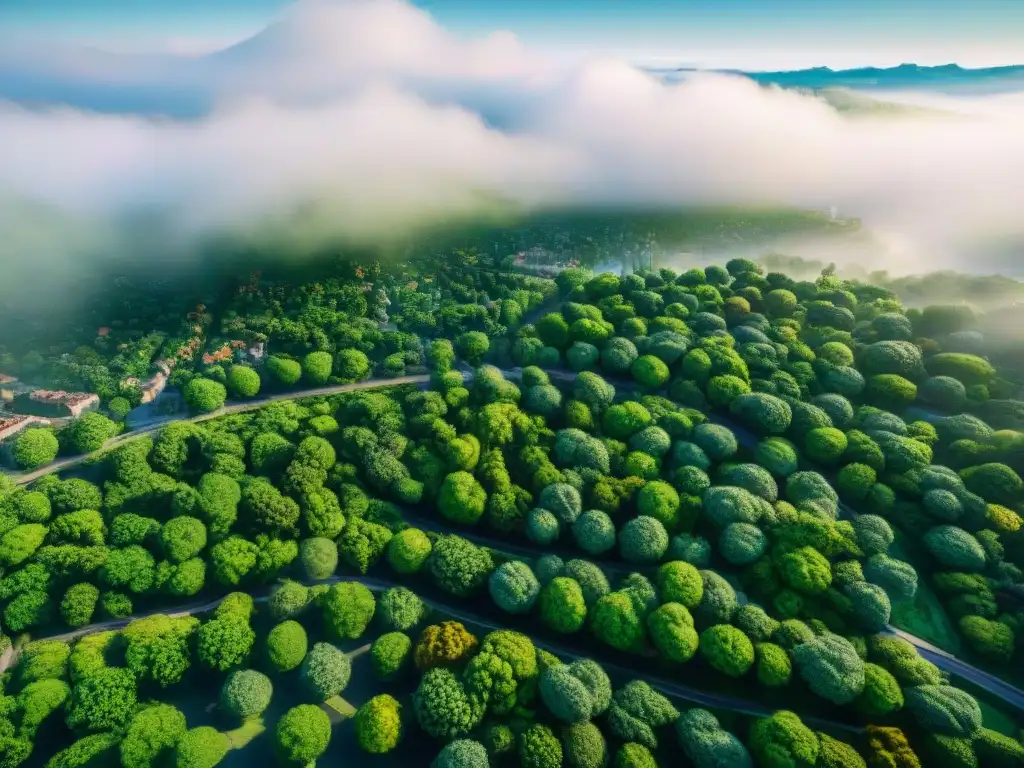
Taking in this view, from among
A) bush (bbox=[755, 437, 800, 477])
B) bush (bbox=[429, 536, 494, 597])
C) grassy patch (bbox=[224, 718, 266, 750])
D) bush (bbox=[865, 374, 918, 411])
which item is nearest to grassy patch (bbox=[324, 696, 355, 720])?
grassy patch (bbox=[224, 718, 266, 750])

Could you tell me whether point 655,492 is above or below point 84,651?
above

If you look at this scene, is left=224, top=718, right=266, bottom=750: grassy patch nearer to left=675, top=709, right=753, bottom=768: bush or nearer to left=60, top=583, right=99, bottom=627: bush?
left=60, top=583, right=99, bottom=627: bush

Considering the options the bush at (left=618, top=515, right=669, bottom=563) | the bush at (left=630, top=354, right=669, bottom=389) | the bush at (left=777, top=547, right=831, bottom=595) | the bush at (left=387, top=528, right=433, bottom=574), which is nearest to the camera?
the bush at (left=777, top=547, right=831, bottom=595)

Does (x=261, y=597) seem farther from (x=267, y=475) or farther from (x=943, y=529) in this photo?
(x=943, y=529)

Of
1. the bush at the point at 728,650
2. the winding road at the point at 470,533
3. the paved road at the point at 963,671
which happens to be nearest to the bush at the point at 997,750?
the paved road at the point at 963,671

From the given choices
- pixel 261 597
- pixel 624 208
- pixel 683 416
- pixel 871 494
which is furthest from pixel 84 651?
pixel 624 208

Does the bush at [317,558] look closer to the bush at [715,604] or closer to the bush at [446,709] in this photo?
the bush at [446,709]
